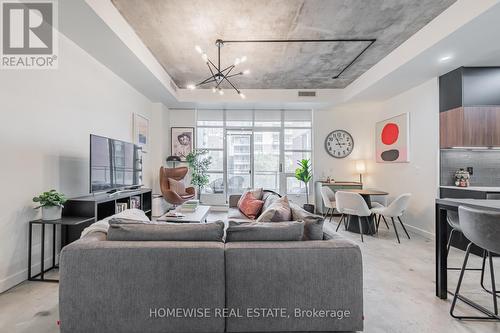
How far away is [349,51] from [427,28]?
990mm

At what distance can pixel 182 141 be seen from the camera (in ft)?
20.2

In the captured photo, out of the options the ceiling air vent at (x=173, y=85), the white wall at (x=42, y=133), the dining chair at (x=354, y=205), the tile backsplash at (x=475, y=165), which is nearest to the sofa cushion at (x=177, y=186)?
the white wall at (x=42, y=133)

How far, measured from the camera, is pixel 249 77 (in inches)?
186

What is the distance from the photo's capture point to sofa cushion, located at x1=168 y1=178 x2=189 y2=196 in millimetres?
5160

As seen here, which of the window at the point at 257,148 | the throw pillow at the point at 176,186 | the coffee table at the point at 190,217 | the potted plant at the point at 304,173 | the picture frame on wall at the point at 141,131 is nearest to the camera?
the coffee table at the point at 190,217

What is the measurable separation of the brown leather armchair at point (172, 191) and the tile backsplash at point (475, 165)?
4.61 meters

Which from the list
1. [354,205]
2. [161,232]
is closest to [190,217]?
[161,232]

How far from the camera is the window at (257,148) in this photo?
20.8 feet

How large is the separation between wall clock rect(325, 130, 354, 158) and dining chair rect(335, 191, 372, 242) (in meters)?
2.34

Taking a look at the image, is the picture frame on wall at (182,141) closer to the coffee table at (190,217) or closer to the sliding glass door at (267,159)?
the sliding glass door at (267,159)

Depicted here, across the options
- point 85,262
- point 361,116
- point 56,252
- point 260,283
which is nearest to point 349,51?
point 361,116

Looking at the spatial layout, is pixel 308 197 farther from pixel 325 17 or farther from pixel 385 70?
pixel 325 17

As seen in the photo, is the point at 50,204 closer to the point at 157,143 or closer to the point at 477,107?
the point at 157,143

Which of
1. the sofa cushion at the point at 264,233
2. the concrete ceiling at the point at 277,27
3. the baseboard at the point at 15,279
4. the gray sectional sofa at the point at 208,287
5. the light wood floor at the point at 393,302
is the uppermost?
the concrete ceiling at the point at 277,27
